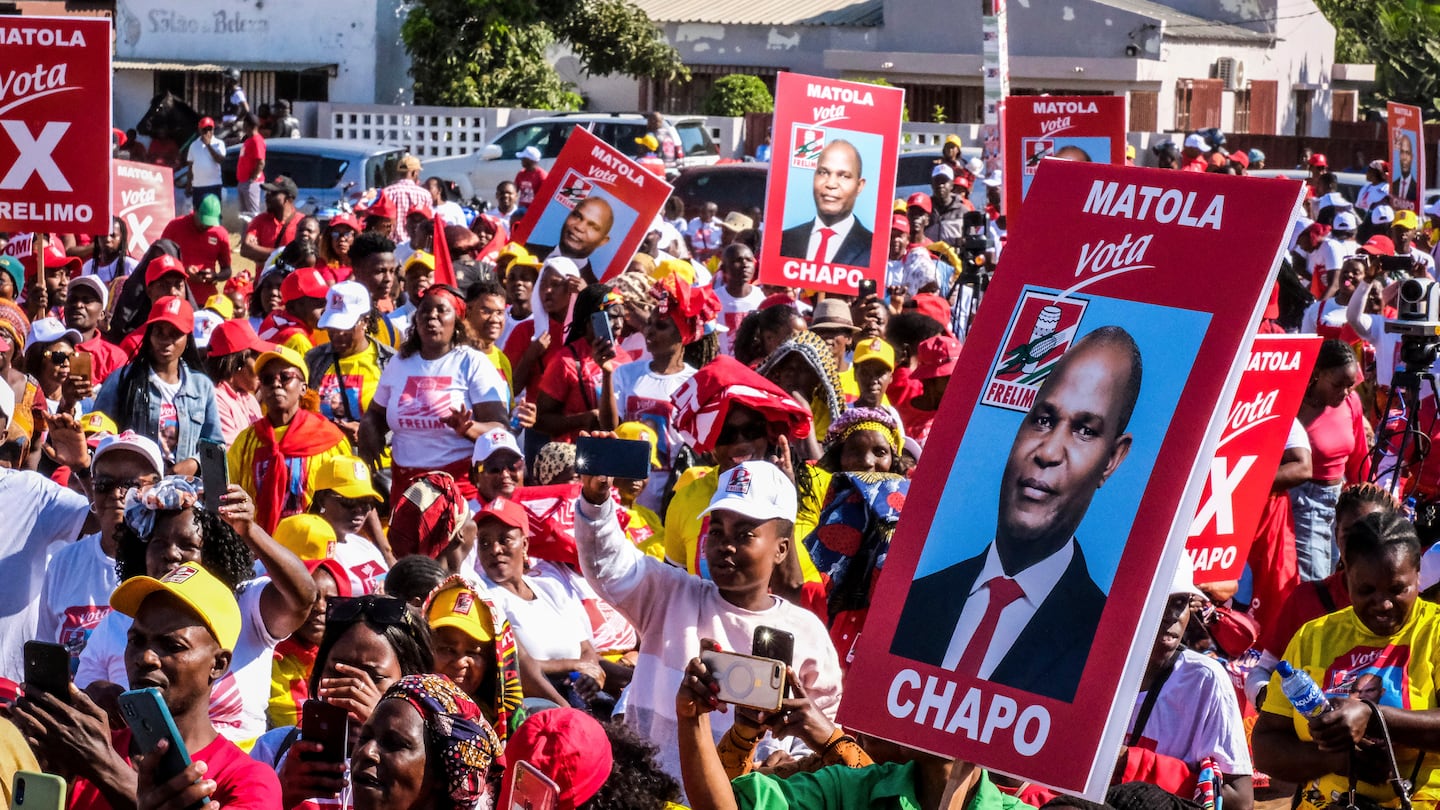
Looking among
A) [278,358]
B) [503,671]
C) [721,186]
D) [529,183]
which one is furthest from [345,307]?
[721,186]

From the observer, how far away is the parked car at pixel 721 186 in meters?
23.3

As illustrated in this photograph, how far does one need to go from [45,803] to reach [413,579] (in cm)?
240

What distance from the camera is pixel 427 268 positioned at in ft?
37.9

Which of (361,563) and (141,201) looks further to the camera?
(141,201)

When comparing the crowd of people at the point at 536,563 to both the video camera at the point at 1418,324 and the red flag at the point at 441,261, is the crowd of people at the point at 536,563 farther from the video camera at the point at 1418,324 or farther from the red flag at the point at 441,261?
the red flag at the point at 441,261

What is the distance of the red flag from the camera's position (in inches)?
464

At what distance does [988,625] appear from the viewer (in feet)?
11.9

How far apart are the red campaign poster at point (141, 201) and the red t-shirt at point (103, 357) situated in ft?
11.2

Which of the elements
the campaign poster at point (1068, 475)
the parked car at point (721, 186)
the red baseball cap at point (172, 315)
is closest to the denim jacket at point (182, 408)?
the red baseball cap at point (172, 315)

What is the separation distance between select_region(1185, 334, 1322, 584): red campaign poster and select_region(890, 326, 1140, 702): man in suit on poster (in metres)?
2.17

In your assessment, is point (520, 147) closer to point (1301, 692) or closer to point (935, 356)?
point (935, 356)

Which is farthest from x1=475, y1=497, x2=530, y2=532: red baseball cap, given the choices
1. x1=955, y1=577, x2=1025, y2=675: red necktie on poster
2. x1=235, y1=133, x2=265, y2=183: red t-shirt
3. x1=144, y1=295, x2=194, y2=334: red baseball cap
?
x1=235, y1=133, x2=265, y2=183: red t-shirt

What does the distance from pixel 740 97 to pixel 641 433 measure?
1090 inches

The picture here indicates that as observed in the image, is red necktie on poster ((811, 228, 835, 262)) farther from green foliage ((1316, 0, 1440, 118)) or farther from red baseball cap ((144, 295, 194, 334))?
green foliage ((1316, 0, 1440, 118))
